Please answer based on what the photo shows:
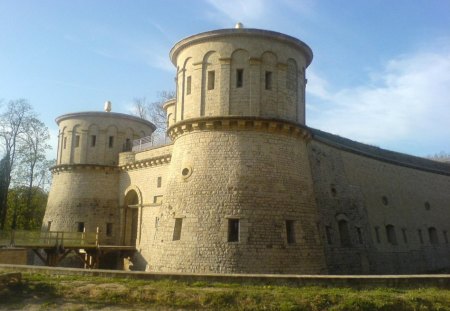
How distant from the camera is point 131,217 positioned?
26266mm

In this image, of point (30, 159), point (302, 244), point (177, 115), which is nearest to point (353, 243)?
point (302, 244)

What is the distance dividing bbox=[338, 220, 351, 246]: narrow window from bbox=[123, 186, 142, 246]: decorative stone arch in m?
11.7

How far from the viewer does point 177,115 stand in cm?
1836

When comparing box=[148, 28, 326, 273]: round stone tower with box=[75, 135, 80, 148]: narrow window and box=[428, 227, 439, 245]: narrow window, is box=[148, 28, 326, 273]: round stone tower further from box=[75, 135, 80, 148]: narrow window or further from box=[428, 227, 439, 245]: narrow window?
box=[428, 227, 439, 245]: narrow window

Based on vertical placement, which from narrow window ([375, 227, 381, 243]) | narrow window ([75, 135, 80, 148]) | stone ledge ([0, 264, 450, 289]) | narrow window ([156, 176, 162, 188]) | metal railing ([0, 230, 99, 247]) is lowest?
stone ledge ([0, 264, 450, 289])

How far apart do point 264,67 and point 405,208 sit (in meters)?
15.8

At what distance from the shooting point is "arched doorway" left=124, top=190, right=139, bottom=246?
25.8 m

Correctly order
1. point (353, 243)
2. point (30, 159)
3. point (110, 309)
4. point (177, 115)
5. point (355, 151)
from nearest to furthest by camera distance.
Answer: point (110, 309) < point (177, 115) < point (353, 243) < point (355, 151) < point (30, 159)

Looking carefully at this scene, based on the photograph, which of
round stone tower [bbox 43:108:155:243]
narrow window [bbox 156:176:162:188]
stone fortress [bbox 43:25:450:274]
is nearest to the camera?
stone fortress [bbox 43:25:450:274]

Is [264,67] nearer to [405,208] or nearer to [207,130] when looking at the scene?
[207,130]

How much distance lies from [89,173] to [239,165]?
1391cm

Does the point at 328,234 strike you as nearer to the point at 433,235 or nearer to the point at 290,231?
the point at 290,231

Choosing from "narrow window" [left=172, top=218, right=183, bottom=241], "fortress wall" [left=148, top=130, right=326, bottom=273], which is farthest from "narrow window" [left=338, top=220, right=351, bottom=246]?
"narrow window" [left=172, top=218, right=183, bottom=241]

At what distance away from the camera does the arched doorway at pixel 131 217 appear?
2580 cm
